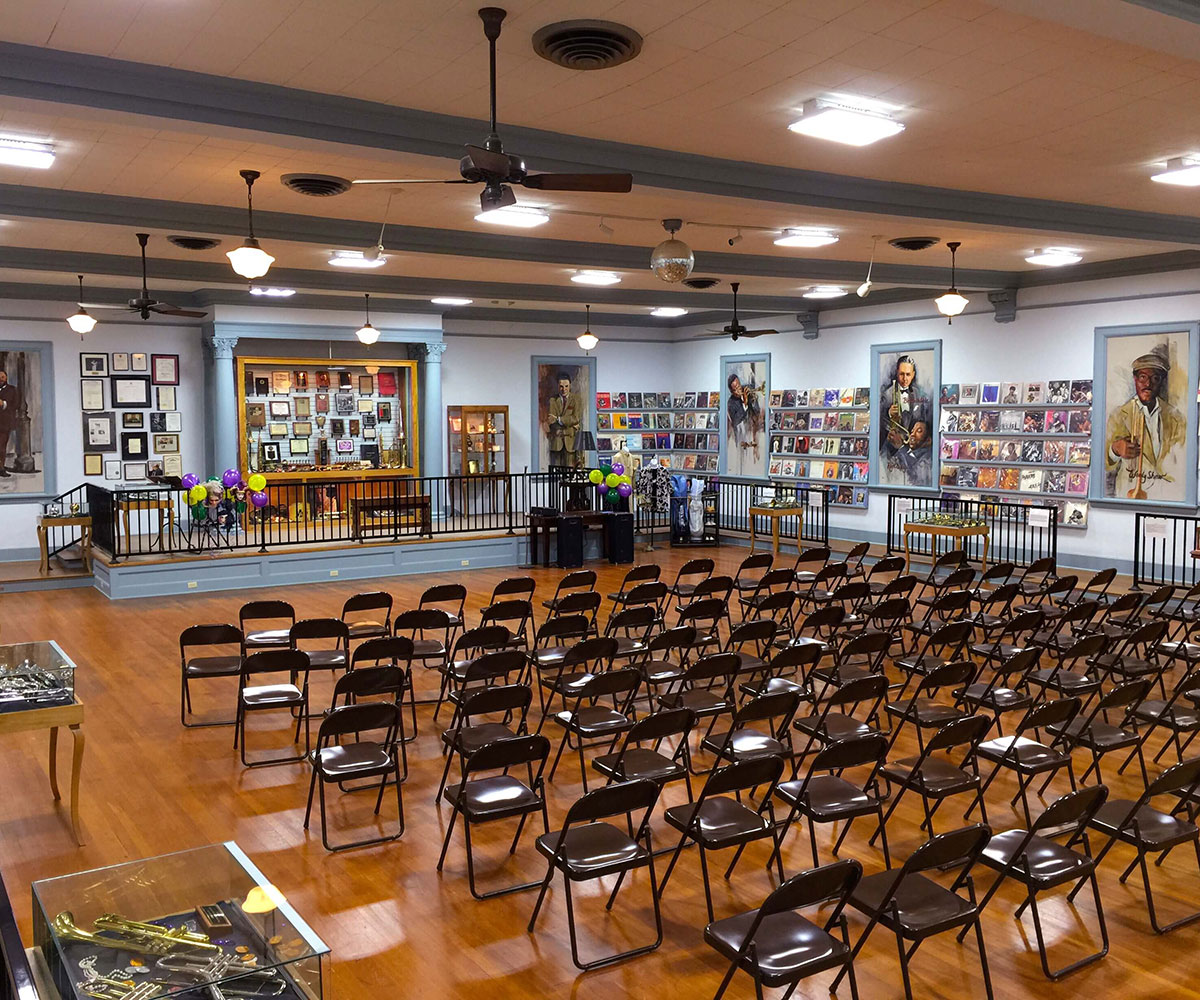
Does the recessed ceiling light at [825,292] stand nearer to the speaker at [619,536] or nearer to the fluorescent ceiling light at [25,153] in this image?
the speaker at [619,536]

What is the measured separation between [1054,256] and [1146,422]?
2.57 meters

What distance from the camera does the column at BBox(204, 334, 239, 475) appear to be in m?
15.3

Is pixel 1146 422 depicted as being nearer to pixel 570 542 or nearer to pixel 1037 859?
pixel 570 542

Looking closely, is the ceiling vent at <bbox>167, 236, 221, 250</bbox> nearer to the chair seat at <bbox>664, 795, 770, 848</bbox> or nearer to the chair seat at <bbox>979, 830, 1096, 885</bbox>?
the chair seat at <bbox>664, 795, 770, 848</bbox>

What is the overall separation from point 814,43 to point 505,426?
577 inches

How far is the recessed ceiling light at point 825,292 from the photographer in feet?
49.2

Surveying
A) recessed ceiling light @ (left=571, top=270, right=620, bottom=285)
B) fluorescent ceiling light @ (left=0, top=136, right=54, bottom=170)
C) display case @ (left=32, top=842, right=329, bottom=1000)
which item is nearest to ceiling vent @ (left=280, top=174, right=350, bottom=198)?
fluorescent ceiling light @ (left=0, top=136, right=54, bottom=170)

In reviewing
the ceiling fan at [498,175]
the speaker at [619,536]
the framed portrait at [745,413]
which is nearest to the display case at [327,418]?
the speaker at [619,536]

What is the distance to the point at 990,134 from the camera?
6691mm

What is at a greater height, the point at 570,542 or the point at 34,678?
the point at 34,678

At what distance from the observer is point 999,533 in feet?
46.9

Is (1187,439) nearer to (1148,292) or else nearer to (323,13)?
(1148,292)

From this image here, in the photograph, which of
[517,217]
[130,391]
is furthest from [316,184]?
[130,391]

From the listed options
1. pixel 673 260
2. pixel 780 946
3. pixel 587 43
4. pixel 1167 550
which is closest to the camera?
pixel 780 946
